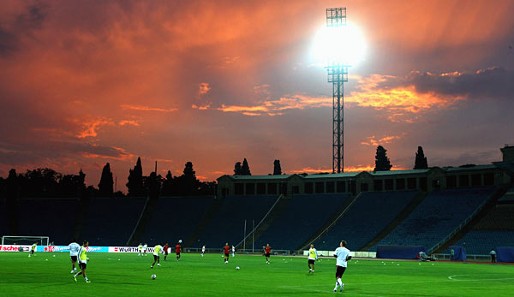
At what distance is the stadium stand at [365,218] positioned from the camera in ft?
332

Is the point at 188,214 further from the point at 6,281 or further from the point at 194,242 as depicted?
the point at 6,281

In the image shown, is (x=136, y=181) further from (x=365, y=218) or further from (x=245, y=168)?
(x=365, y=218)

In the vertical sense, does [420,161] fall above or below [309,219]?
above

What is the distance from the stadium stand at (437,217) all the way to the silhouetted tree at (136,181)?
80.6 meters

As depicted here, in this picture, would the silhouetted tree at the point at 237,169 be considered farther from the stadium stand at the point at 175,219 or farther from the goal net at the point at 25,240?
the goal net at the point at 25,240

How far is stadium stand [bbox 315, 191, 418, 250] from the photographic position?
101 metres

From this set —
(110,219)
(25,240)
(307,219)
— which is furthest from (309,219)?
(25,240)

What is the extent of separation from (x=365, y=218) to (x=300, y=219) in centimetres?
1238

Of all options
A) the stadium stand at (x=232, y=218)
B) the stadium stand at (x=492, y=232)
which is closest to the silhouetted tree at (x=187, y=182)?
the stadium stand at (x=232, y=218)

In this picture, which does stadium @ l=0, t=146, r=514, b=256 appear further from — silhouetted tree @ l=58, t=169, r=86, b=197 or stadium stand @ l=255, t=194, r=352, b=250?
silhouetted tree @ l=58, t=169, r=86, b=197

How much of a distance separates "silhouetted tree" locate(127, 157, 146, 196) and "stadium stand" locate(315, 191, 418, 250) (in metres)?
67.3

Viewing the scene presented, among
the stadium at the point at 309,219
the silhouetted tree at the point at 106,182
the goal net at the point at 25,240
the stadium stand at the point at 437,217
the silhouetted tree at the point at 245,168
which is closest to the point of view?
the stadium at the point at 309,219

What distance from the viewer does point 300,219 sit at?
114 meters

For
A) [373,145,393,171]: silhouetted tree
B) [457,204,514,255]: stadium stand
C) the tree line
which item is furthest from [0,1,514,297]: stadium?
[373,145,393,171]: silhouetted tree
